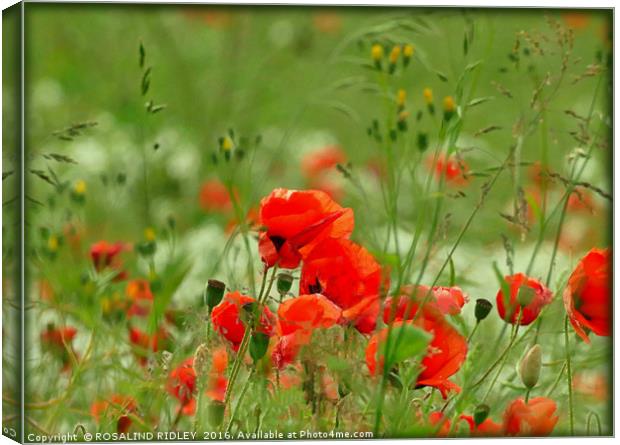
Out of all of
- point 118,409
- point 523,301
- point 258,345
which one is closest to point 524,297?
point 523,301

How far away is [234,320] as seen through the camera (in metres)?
2.36

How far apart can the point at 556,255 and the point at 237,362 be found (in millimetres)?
616

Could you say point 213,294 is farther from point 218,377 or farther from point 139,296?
point 139,296

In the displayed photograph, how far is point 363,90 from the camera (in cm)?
269

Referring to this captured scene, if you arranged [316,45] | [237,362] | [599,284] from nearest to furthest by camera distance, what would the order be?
[237,362]
[599,284]
[316,45]

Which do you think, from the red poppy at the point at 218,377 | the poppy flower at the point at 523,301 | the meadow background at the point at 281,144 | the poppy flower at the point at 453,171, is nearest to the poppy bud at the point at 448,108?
the meadow background at the point at 281,144

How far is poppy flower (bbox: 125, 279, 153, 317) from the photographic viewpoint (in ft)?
8.85

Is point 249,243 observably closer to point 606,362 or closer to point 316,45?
point 316,45

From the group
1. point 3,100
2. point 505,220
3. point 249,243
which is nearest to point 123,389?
point 249,243

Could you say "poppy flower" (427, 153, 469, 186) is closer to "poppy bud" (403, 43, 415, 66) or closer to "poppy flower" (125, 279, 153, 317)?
"poppy bud" (403, 43, 415, 66)

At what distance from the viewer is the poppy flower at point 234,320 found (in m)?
2.36

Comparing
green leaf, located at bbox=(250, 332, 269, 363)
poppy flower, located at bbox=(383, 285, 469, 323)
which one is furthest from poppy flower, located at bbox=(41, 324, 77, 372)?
poppy flower, located at bbox=(383, 285, 469, 323)

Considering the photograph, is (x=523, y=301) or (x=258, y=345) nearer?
(x=258, y=345)

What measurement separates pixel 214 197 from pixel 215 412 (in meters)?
0.62
